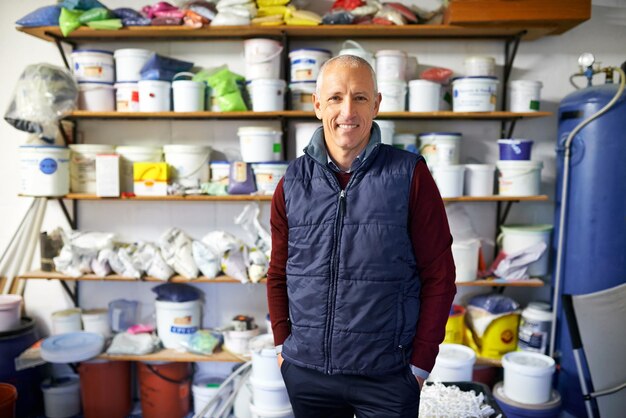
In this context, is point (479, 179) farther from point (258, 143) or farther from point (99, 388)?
point (99, 388)

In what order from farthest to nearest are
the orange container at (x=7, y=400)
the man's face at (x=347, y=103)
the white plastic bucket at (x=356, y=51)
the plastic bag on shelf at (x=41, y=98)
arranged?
the plastic bag on shelf at (x=41, y=98) < the white plastic bucket at (x=356, y=51) < the orange container at (x=7, y=400) < the man's face at (x=347, y=103)

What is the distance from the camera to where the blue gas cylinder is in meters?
2.81

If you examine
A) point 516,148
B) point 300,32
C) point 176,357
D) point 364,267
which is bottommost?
point 176,357

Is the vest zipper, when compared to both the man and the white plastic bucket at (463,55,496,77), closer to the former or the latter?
the man

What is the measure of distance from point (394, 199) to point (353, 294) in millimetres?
281

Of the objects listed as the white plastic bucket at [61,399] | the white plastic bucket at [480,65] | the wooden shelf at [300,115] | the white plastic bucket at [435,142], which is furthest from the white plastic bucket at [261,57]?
the white plastic bucket at [61,399]

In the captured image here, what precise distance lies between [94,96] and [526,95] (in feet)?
8.28

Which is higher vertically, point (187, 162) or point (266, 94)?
point (266, 94)

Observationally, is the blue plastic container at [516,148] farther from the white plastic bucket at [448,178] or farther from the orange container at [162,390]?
the orange container at [162,390]

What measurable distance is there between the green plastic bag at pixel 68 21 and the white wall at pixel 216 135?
35 cm

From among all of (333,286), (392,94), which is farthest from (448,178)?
(333,286)

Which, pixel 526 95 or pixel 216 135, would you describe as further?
pixel 216 135

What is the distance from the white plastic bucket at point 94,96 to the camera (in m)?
3.15

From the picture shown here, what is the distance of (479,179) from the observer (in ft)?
10.0
